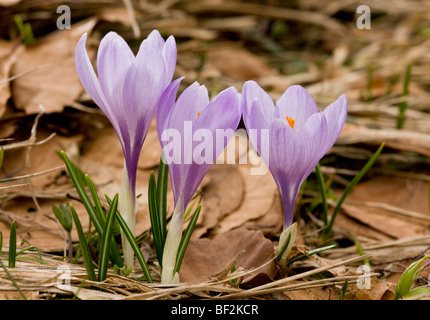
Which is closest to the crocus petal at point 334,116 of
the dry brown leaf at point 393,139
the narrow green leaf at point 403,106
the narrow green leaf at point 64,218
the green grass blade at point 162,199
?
the green grass blade at point 162,199

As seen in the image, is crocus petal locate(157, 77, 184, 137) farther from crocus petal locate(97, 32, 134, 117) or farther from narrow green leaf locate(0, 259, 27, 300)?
narrow green leaf locate(0, 259, 27, 300)

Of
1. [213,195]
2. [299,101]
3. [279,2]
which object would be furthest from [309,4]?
[299,101]

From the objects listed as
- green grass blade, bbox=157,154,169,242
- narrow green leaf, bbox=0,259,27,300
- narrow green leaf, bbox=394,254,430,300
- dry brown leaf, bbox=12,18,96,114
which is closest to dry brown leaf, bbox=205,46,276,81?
A: dry brown leaf, bbox=12,18,96,114

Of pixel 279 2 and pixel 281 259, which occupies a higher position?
pixel 279 2

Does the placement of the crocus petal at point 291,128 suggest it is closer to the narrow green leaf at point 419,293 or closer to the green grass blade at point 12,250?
the narrow green leaf at point 419,293

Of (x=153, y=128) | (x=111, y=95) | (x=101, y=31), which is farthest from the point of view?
(x=101, y=31)
